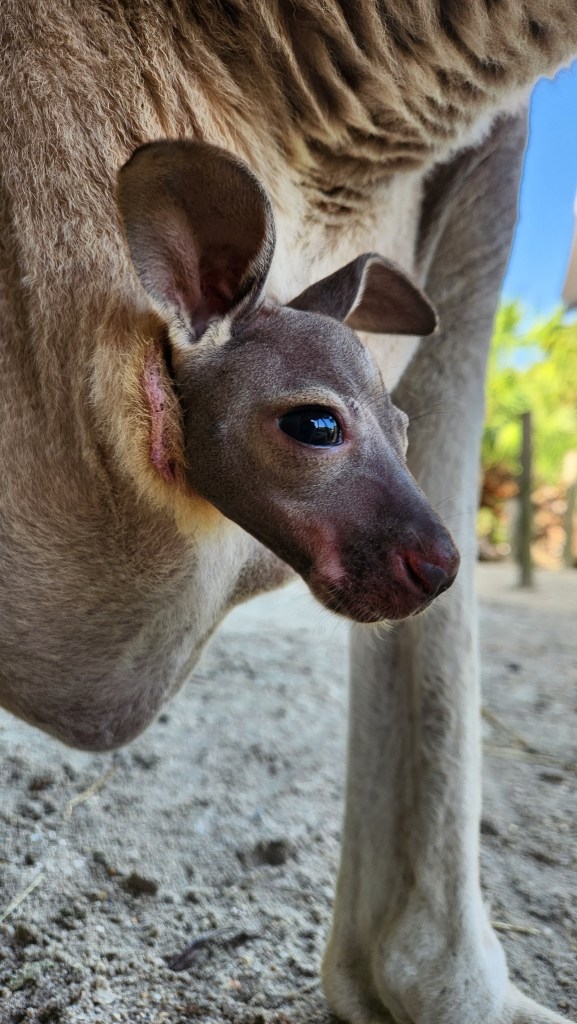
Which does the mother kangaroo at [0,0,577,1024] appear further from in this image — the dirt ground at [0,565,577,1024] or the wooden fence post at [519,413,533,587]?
the wooden fence post at [519,413,533,587]

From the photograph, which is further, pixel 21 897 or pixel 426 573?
pixel 21 897

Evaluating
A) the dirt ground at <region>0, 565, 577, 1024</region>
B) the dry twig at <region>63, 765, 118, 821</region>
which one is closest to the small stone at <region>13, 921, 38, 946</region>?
the dirt ground at <region>0, 565, 577, 1024</region>

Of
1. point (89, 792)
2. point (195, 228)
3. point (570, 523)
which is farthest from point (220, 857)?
point (570, 523)

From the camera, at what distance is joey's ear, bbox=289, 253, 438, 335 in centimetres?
130

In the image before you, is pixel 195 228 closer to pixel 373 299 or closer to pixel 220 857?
pixel 373 299

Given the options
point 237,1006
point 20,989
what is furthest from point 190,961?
point 20,989

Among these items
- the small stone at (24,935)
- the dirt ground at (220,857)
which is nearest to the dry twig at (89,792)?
the dirt ground at (220,857)

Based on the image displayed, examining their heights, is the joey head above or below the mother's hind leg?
above

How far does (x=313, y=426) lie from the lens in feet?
3.61

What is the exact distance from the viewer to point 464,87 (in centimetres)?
145

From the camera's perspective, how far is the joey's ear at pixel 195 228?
110 cm

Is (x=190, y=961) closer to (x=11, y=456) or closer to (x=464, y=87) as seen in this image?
(x=11, y=456)

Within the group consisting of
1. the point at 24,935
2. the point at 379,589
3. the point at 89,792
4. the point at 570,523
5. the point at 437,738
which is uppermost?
the point at 379,589

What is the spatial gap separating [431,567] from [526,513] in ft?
22.5
